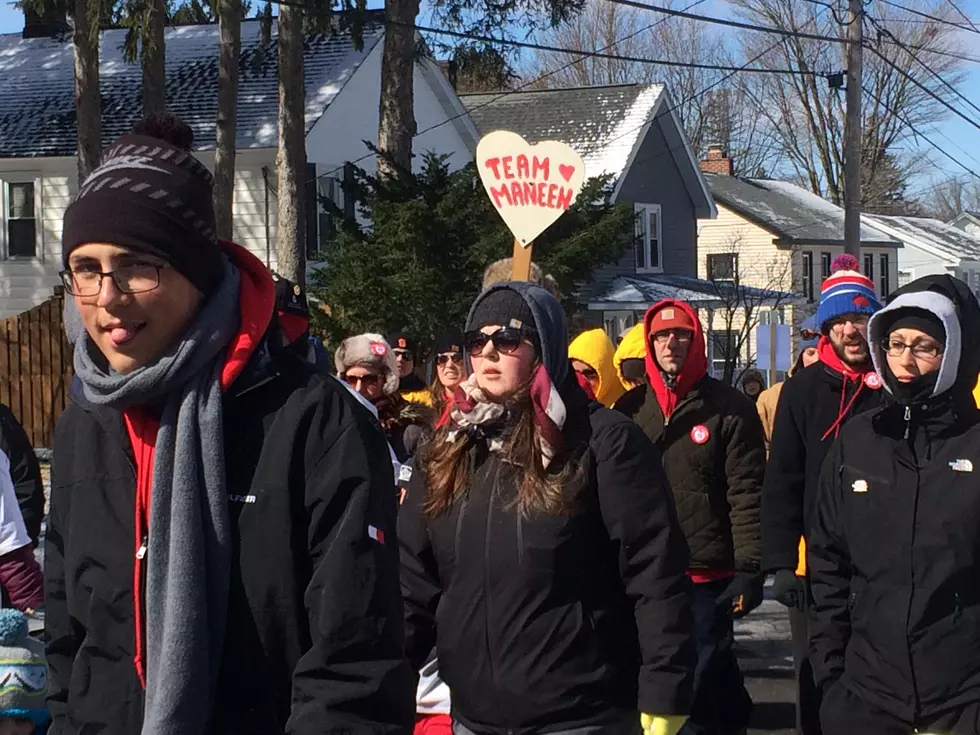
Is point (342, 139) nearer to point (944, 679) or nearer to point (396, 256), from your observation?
point (396, 256)

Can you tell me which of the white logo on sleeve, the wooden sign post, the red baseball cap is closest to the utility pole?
the red baseball cap

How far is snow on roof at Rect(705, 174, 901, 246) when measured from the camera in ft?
157

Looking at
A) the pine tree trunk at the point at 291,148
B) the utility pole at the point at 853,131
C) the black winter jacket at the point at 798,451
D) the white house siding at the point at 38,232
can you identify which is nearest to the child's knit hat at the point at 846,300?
the black winter jacket at the point at 798,451

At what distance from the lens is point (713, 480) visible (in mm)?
6461

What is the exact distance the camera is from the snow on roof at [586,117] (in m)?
33.0

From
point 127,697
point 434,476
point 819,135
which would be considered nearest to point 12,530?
point 434,476

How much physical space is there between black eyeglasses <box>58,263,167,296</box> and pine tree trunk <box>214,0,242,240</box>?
58.7 ft

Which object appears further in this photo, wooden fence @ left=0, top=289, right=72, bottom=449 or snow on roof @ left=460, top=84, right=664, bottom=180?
snow on roof @ left=460, top=84, right=664, bottom=180

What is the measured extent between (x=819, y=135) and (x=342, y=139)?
35634mm

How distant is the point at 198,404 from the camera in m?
2.40

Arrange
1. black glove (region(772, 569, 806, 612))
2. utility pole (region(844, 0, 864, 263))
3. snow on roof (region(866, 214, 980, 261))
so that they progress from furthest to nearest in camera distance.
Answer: snow on roof (region(866, 214, 980, 261)) < utility pole (region(844, 0, 864, 263)) < black glove (region(772, 569, 806, 612))

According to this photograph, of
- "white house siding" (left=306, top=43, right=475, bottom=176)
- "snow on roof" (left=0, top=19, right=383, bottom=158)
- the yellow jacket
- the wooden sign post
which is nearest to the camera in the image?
the wooden sign post

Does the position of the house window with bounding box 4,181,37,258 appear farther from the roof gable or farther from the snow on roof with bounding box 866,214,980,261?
the snow on roof with bounding box 866,214,980,261

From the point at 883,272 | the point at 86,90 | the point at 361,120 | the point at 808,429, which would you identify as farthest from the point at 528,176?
the point at 883,272
